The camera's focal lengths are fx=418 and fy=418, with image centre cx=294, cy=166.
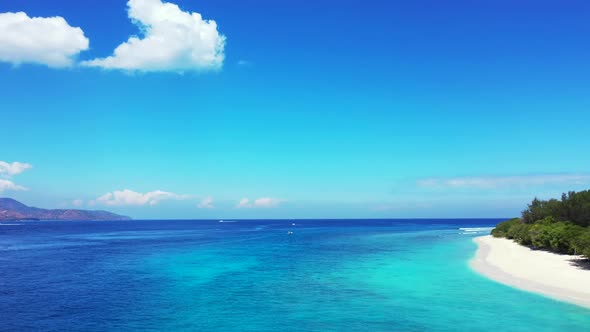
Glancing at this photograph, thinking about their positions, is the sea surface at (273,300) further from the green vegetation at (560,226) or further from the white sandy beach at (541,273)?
the green vegetation at (560,226)

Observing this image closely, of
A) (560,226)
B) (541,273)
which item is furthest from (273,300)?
(560,226)

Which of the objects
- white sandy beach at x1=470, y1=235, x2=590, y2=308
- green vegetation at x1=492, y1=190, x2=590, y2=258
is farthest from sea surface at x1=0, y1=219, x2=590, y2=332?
green vegetation at x1=492, y1=190, x2=590, y2=258

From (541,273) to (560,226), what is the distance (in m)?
21.3

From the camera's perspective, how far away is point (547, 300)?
30703mm

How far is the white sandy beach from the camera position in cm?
3267

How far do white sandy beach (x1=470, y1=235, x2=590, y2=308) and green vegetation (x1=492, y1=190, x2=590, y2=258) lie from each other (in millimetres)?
2080

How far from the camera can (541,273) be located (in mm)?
41031

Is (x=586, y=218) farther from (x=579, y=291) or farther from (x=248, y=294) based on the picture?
(x=248, y=294)

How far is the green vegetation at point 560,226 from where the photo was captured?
50.8 meters

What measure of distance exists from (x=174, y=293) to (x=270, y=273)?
13836 millimetres

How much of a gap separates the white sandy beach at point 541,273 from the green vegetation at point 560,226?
2080 millimetres

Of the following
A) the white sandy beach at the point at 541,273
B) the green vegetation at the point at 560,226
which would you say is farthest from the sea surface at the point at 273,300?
the green vegetation at the point at 560,226

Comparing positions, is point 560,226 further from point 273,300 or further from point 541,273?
point 273,300

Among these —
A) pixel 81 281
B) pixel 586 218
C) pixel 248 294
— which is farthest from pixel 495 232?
pixel 81 281
